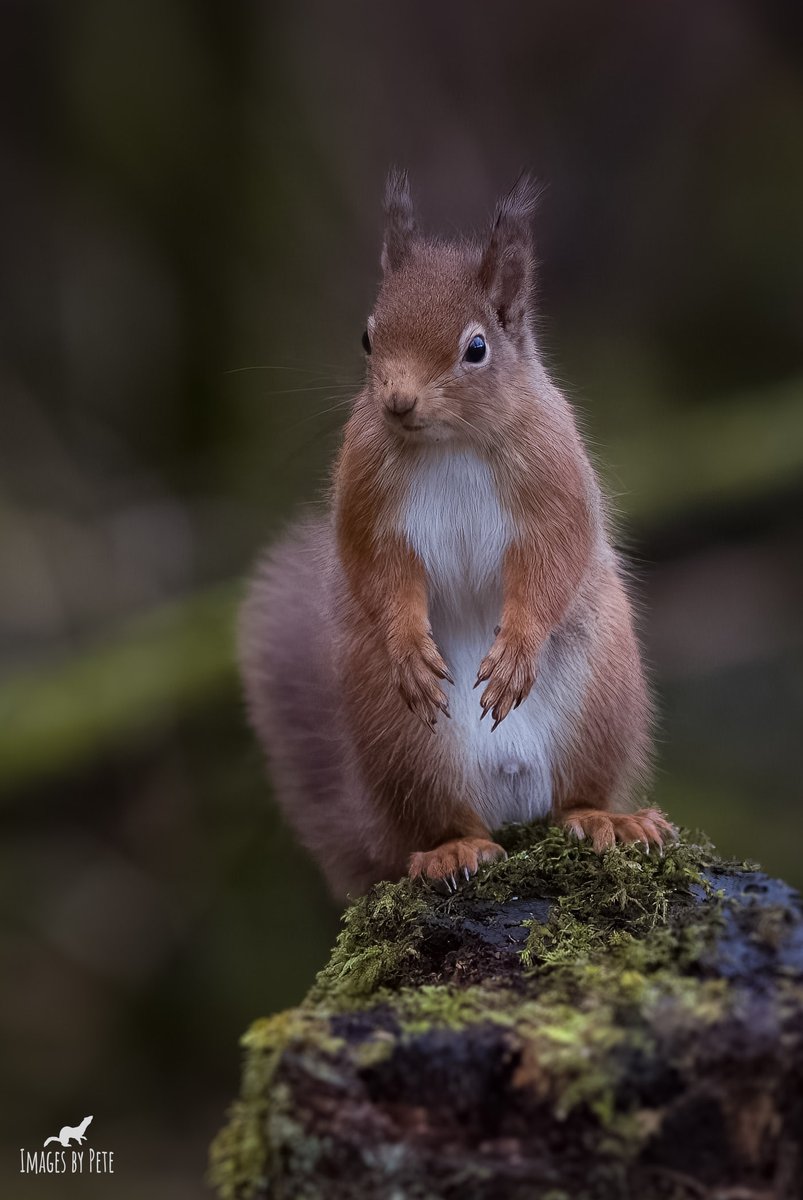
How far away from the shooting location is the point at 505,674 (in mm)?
2229

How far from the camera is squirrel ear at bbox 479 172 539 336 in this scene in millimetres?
2271

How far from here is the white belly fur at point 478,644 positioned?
2.29 meters

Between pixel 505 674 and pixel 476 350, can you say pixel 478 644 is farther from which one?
pixel 476 350

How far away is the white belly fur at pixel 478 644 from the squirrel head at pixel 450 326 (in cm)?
11

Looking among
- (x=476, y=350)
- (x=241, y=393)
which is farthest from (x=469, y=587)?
(x=241, y=393)

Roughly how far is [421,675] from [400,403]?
46 cm

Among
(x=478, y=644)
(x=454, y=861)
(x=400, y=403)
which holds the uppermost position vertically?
(x=400, y=403)

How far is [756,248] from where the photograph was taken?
5629 mm

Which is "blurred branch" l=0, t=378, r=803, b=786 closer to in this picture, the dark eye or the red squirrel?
the red squirrel

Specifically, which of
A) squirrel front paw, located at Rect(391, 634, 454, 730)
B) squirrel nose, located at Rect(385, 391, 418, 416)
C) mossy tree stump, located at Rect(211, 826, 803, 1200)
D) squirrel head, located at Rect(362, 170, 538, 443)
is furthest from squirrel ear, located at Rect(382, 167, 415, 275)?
mossy tree stump, located at Rect(211, 826, 803, 1200)

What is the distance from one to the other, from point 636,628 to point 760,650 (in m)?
2.77

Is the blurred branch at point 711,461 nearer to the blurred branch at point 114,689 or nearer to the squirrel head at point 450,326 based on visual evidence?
the blurred branch at point 114,689

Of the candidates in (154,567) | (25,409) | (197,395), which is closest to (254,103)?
(197,395)

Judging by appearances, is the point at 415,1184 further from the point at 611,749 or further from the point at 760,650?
the point at 760,650
